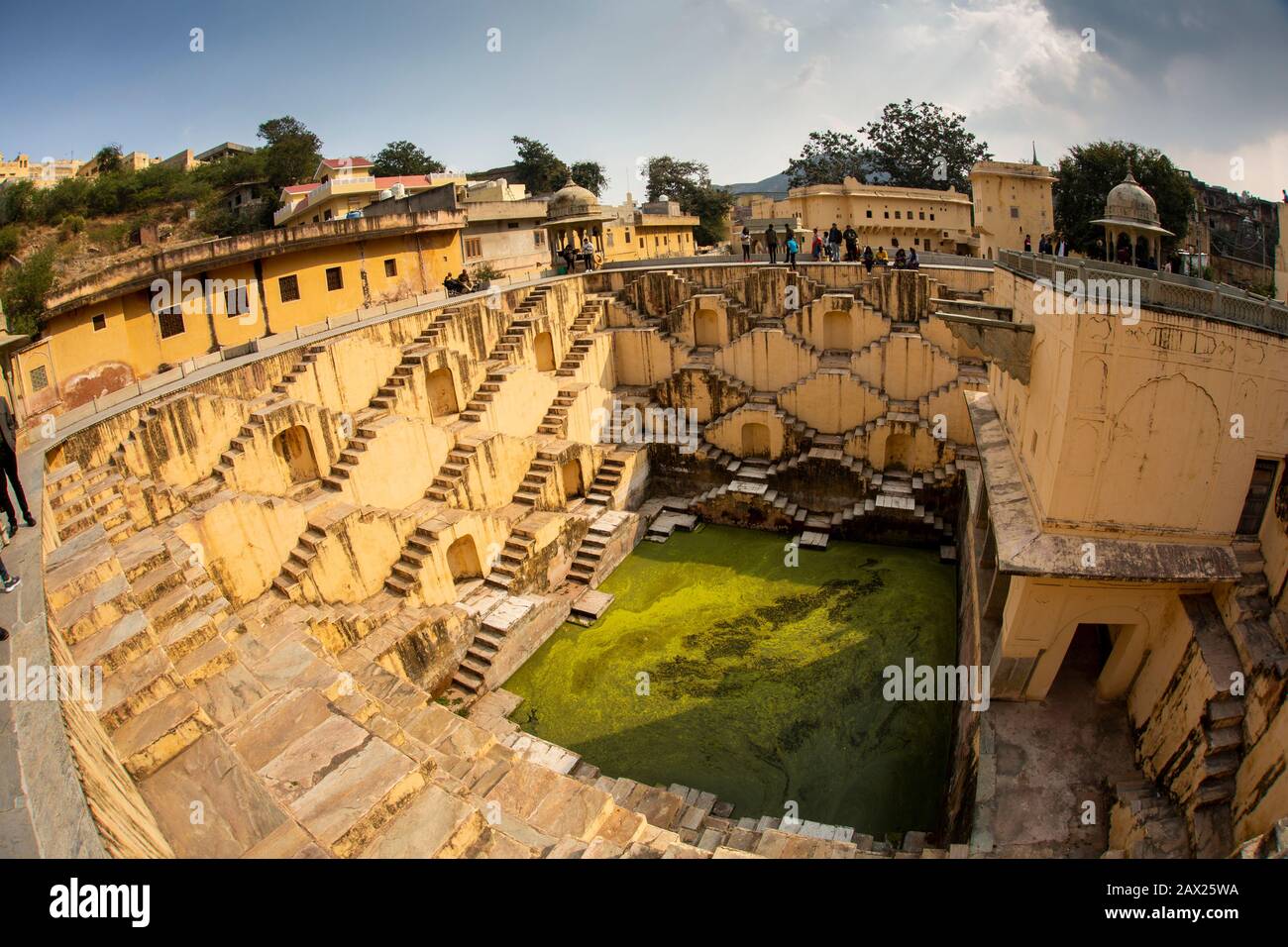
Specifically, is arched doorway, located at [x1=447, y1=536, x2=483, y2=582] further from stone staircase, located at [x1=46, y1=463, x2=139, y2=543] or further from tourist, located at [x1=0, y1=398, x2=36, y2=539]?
tourist, located at [x1=0, y1=398, x2=36, y2=539]

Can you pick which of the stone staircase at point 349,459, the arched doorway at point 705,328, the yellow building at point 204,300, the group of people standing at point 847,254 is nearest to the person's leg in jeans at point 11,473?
the stone staircase at point 349,459

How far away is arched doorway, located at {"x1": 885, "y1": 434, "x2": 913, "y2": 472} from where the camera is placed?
1741cm

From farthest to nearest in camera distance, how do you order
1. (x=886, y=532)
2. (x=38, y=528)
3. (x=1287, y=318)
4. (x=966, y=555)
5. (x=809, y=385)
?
(x=809, y=385) → (x=886, y=532) → (x=966, y=555) → (x=38, y=528) → (x=1287, y=318)

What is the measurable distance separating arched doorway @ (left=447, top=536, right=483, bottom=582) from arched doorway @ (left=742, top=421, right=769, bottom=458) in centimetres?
806

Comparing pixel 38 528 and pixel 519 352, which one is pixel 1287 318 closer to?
pixel 38 528

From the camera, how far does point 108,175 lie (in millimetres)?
38219

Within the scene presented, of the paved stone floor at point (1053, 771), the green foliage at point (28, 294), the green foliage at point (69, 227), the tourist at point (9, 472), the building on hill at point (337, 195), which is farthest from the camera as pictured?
the green foliage at point (69, 227)

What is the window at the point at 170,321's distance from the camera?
1645 centimetres

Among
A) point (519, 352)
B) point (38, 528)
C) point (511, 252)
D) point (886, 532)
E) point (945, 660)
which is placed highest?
point (511, 252)

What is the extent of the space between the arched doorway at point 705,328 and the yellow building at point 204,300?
28.3 ft

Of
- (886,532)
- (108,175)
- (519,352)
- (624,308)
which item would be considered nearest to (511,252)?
(624,308)

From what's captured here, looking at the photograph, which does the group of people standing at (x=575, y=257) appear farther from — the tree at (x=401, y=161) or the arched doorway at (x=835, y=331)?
the tree at (x=401, y=161)
